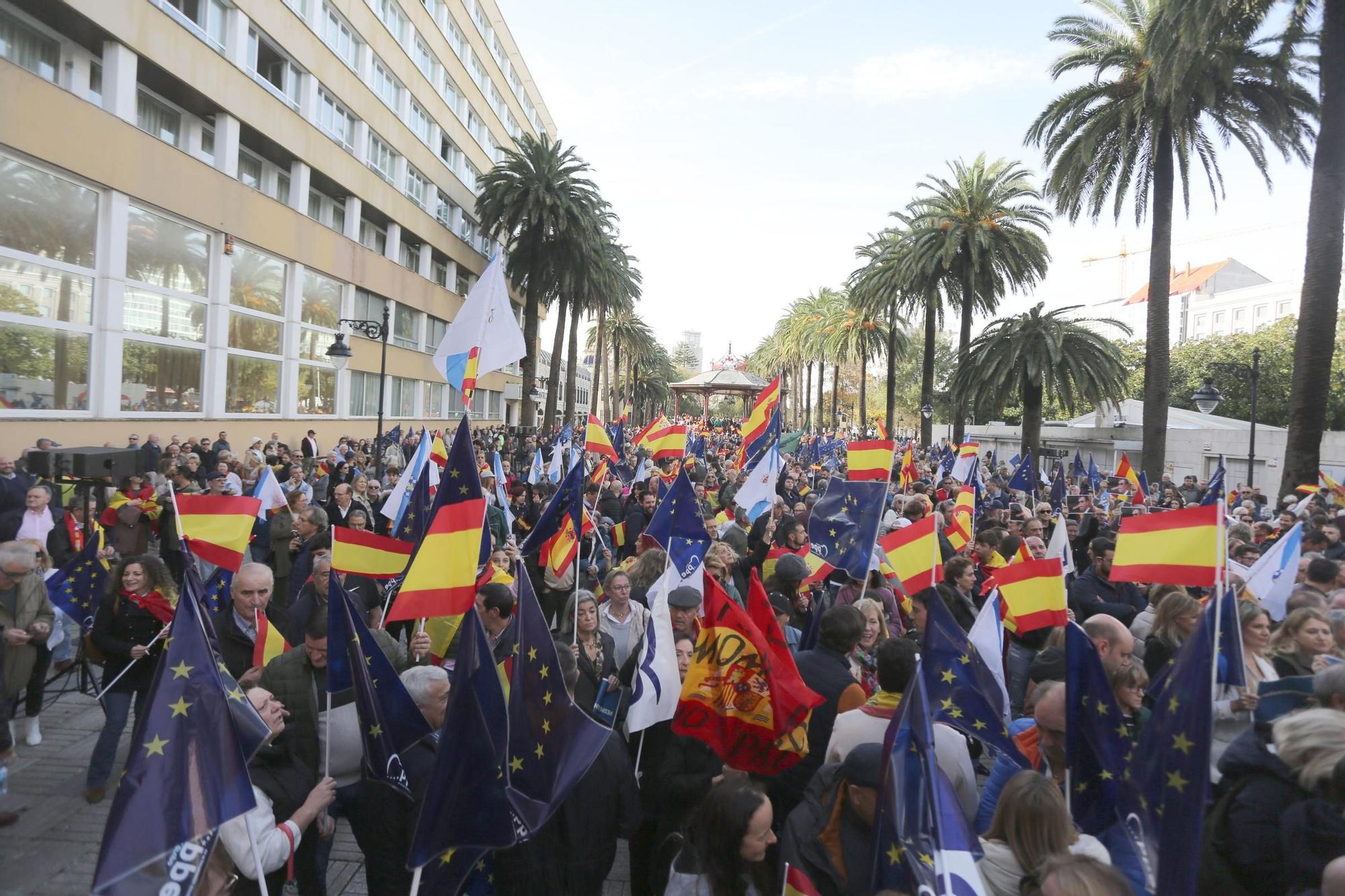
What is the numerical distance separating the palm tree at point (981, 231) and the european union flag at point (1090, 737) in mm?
27942

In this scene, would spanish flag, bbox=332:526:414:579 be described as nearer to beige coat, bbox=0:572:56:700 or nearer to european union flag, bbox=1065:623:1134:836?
beige coat, bbox=0:572:56:700

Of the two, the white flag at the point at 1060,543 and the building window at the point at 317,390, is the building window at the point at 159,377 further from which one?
the white flag at the point at 1060,543

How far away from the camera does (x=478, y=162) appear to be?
47625 mm

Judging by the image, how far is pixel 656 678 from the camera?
13.8 feet

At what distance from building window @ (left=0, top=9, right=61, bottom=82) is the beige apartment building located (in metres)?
0.04

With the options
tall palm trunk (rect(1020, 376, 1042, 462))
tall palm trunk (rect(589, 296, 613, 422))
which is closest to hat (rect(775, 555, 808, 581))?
tall palm trunk (rect(1020, 376, 1042, 462))

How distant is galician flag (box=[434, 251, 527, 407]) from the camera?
6.59 metres

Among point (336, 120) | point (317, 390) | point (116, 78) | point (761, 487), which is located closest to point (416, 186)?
point (336, 120)

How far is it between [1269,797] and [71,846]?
19.6ft

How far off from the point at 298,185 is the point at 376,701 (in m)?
26.8

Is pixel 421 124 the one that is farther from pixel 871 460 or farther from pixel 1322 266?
pixel 871 460

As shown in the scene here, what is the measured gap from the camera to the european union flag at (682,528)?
6535 mm

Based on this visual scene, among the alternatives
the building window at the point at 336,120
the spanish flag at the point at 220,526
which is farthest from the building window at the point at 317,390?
the spanish flag at the point at 220,526

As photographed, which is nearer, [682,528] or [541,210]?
[682,528]
